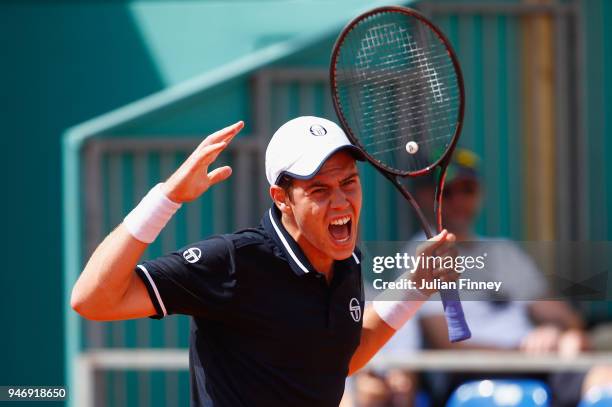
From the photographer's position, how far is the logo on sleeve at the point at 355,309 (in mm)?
3639

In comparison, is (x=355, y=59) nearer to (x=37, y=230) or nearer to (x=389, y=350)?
(x=389, y=350)

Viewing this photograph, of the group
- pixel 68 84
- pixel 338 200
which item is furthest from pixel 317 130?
pixel 68 84

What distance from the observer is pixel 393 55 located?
4.25 metres

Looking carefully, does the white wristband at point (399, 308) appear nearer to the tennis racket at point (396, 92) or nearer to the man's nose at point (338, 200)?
the tennis racket at point (396, 92)

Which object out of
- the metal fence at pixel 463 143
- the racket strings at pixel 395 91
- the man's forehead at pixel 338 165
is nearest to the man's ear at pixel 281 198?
the man's forehead at pixel 338 165

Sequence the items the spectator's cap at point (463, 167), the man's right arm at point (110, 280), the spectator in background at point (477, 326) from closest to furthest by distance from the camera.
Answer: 1. the man's right arm at point (110, 280)
2. the spectator in background at point (477, 326)
3. the spectator's cap at point (463, 167)

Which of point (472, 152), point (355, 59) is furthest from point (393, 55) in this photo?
point (472, 152)

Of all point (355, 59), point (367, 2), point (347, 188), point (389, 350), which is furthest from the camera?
point (367, 2)

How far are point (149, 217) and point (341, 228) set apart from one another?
23.7 inches

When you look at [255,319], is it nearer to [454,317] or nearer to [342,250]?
[342,250]

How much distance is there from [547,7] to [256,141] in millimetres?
1840

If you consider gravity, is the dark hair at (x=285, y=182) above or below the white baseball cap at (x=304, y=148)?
below

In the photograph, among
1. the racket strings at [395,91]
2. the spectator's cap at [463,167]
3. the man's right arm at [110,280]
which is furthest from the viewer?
the spectator's cap at [463,167]

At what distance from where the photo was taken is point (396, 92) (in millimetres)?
4191
